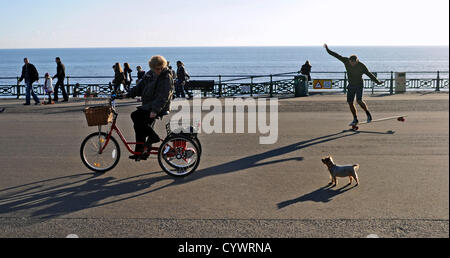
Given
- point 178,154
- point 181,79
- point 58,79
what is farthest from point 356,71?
point 58,79

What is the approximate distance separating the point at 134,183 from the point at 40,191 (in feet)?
4.11

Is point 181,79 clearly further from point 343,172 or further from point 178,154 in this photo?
point 343,172

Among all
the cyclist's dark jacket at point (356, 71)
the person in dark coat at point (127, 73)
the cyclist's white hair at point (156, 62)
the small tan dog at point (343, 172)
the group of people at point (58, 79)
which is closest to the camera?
the small tan dog at point (343, 172)

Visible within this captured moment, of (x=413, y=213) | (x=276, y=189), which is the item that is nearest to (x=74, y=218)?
(x=276, y=189)

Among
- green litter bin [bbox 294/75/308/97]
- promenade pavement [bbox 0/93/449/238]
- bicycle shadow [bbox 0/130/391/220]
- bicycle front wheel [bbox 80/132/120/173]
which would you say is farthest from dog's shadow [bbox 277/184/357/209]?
green litter bin [bbox 294/75/308/97]

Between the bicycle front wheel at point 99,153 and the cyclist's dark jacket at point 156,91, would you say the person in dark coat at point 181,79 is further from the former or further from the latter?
the cyclist's dark jacket at point 156,91

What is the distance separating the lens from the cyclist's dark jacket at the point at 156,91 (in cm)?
730

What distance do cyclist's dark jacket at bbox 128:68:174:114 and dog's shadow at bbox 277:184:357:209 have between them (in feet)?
7.51

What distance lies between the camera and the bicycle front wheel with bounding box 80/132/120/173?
26.0 ft

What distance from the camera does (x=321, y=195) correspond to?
6.57m

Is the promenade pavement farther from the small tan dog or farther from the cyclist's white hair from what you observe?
the cyclist's white hair

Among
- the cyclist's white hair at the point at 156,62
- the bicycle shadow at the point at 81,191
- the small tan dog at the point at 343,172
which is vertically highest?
the cyclist's white hair at the point at 156,62

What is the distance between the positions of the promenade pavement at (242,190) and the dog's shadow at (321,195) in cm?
1

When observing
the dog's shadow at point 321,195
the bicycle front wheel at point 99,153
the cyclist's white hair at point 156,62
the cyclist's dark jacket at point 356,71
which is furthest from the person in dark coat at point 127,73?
the dog's shadow at point 321,195
